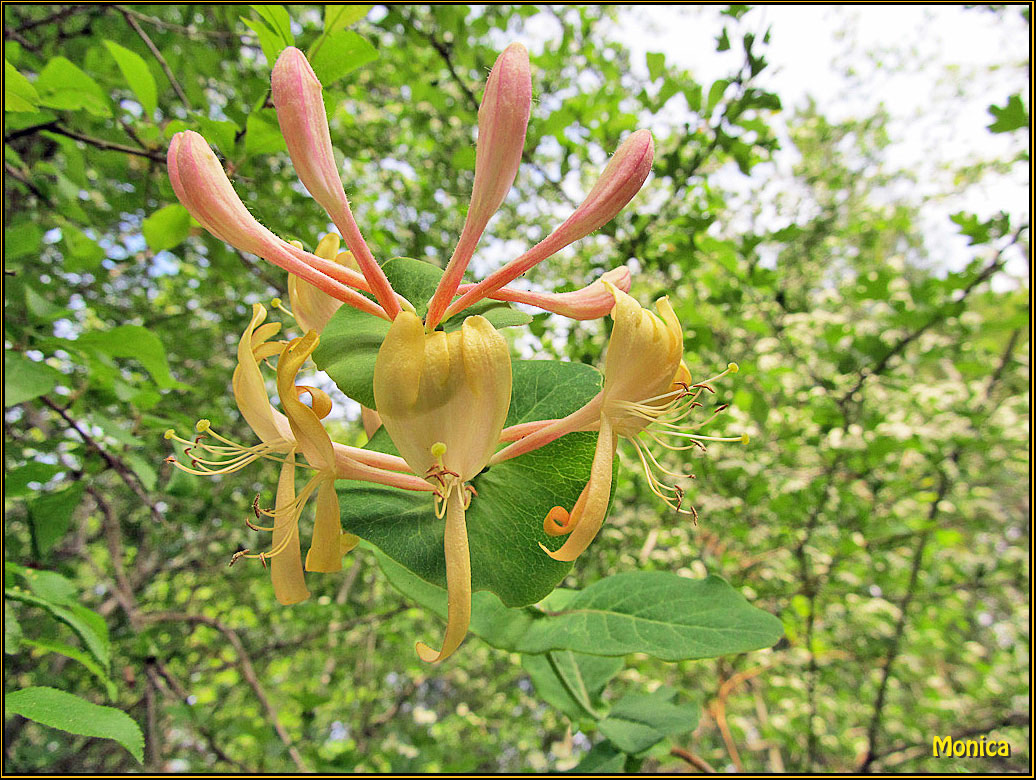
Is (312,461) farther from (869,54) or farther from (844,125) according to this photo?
(869,54)

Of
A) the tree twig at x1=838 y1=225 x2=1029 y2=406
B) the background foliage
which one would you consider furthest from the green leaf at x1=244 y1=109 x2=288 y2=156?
the tree twig at x1=838 y1=225 x2=1029 y2=406

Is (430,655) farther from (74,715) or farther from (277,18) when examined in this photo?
(277,18)

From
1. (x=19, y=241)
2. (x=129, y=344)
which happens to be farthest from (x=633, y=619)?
(x=19, y=241)

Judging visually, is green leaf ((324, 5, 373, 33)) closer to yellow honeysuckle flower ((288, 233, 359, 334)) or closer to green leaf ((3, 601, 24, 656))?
yellow honeysuckle flower ((288, 233, 359, 334))

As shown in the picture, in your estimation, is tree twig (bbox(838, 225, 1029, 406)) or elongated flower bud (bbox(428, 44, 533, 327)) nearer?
elongated flower bud (bbox(428, 44, 533, 327))

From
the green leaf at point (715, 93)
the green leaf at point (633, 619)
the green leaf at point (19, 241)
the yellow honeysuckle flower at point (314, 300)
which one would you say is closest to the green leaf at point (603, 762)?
the green leaf at point (633, 619)

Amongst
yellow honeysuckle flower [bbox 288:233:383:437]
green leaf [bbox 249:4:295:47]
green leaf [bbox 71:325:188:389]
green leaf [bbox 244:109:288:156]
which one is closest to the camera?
yellow honeysuckle flower [bbox 288:233:383:437]

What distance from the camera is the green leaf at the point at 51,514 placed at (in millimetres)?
878

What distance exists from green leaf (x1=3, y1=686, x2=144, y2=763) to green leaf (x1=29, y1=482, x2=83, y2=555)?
411 mm

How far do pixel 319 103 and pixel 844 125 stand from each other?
2.87 m

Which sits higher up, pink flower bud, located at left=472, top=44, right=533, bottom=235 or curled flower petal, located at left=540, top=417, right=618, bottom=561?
pink flower bud, located at left=472, top=44, right=533, bottom=235

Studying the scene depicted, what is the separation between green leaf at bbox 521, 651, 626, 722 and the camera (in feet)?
2.45

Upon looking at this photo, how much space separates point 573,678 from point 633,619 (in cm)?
29

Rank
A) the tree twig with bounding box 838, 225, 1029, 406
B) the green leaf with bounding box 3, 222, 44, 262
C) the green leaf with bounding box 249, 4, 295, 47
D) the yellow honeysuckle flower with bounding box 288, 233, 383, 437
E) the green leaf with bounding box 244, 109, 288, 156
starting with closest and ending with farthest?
the yellow honeysuckle flower with bounding box 288, 233, 383, 437
the green leaf with bounding box 249, 4, 295, 47
the green leaf with bounding box 244, 109, 288, 156
the green leaf with bounding box 3, 222, 44, 262
the tree twig with bounding box 838, 225, 1029, 406
